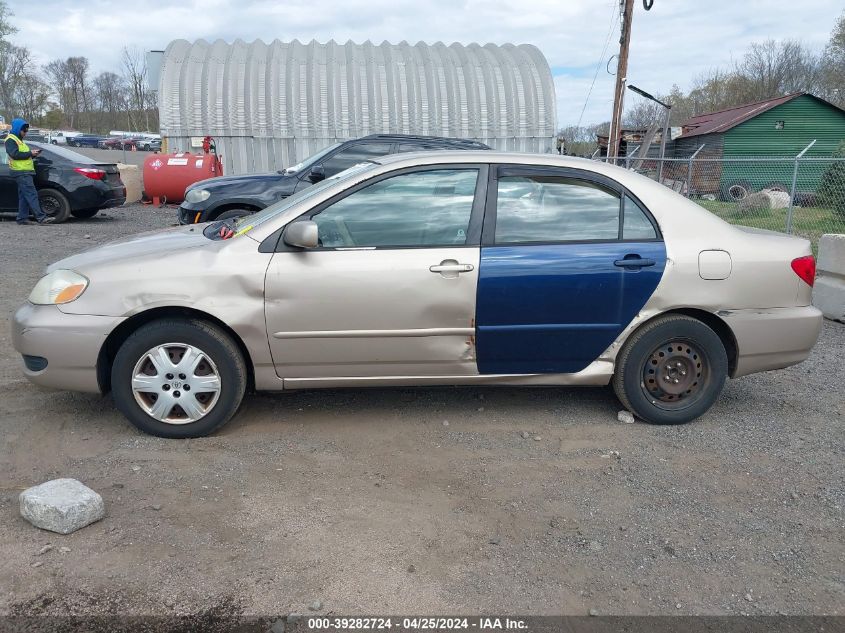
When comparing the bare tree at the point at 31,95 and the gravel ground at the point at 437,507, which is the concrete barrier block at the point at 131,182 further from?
the bare tree at the point at 31,95

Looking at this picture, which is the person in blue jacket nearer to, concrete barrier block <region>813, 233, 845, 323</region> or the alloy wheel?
the alloy wheel

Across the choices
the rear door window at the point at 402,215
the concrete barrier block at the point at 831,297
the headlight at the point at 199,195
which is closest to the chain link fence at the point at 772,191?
the concrete barrier block at the point at 831,297

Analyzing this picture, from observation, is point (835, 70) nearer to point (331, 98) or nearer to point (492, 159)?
point (331, 98)

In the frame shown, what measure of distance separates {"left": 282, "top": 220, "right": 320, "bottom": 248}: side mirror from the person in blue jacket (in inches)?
408

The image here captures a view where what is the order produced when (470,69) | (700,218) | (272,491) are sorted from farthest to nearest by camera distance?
(470,69)
(700,218)
(272,491)

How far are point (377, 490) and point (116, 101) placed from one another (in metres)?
83.4

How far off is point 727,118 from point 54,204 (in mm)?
24957

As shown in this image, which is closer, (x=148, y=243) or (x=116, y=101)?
(x=148, y=243)

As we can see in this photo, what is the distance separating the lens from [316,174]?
9.18 m

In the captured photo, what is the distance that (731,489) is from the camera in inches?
146

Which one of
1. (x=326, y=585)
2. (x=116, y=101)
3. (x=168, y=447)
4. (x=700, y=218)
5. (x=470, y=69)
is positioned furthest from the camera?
(x=116, y=101)

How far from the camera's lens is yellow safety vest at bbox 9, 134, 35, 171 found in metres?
12.1

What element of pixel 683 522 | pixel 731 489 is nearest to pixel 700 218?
pixel 731 489

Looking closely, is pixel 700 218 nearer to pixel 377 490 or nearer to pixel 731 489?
pixel 731 489
